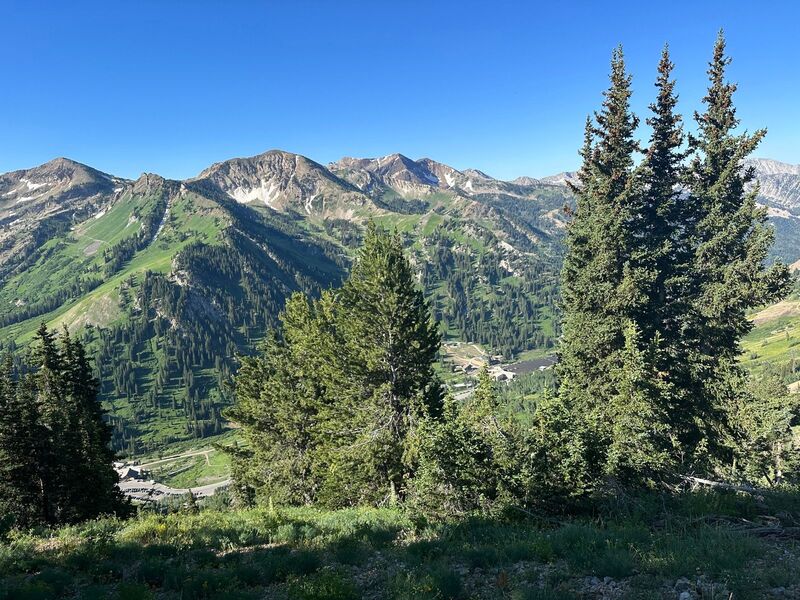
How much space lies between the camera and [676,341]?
86.1 feet

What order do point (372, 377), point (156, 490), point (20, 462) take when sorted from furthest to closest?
point (156, 490) < point (372, 377) < point (20, 462)

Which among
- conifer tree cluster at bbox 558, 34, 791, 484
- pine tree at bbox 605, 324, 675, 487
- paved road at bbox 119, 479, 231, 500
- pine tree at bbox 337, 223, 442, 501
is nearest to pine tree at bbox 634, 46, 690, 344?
conifer tree cluster at bbox 558, 34, 791, 484

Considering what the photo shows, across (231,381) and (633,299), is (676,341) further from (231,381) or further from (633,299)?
(231,381)

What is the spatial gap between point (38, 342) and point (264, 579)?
126 feet

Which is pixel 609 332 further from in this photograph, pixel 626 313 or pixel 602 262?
pixel 602 262

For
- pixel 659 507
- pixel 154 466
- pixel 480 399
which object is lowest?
pixel 154 466

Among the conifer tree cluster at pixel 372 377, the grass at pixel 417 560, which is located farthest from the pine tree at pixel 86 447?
the grass at pixel 417 560

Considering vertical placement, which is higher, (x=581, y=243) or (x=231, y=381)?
(x=581, y=243)

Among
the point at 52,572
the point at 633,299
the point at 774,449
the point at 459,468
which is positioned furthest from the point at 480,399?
the point at 774,449

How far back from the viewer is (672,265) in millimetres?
27766

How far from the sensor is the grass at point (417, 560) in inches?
369

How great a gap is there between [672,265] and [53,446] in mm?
40691

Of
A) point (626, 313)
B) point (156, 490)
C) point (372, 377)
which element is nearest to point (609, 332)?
point (626, 313)

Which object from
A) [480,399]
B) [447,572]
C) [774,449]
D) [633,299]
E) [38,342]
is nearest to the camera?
[447,572]
